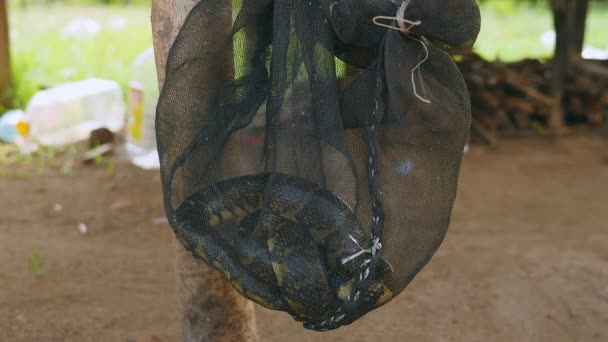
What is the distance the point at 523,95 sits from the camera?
668 cm

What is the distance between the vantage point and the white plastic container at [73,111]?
5.66 meters

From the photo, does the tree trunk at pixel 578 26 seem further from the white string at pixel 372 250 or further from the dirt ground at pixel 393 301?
the white string at pixel 372 250

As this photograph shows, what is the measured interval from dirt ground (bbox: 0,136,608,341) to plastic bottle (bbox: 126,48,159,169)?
18 cm

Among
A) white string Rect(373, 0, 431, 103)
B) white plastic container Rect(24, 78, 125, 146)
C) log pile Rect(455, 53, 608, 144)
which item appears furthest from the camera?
log pile Rect(455, 53, 608, 144)

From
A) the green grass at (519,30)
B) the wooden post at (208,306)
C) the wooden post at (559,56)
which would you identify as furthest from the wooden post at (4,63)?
the green grass at (519,30)

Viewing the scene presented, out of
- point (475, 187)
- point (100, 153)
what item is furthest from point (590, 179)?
point (100, 153)

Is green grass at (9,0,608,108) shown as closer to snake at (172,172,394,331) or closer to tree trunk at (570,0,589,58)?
tree trunk at (570,0,589,58)

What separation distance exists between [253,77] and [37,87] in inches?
202

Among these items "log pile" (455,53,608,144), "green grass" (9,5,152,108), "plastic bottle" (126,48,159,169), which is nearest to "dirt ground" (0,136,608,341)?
"plastic bottle" (126,48,159,169)

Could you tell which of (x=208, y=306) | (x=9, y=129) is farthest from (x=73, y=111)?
(x=208, y=306)

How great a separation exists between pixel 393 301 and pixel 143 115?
2.55 m

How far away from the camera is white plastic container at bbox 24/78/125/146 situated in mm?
5664

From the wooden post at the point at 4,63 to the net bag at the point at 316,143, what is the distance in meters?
4.92

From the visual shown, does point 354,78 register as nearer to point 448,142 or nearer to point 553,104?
point 448,142
